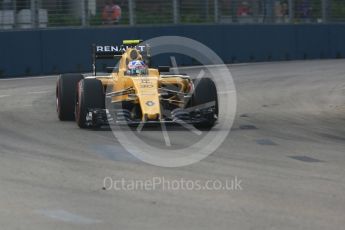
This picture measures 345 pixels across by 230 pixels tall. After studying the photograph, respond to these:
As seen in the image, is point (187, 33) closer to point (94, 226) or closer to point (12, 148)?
point (12, 148)

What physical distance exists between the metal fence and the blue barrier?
0.32 meters

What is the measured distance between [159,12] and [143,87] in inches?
547

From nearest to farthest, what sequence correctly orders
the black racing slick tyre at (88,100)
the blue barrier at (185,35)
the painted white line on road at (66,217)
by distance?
the painted white line on road at (66,217)
the black racing slick tyre at (88,100)
the blue barrier at (185,35)

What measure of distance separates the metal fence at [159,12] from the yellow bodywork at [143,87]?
416 inches

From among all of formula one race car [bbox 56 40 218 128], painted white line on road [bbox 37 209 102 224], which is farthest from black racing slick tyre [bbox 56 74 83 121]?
painted white line on road [bbox 37 209 102 224]

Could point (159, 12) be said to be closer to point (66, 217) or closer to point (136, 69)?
point (136, 69)

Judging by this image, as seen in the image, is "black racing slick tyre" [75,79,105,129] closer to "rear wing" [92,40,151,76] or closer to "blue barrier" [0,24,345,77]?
"rear wing" [92,40,151,76]

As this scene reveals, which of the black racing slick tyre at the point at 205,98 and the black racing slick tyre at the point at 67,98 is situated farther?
the black racing slick tyre at the point at 67,98

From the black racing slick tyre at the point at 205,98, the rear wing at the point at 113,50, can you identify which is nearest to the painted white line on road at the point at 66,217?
the black racing slick tyre at the point at 205,98

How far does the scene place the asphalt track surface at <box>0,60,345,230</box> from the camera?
23.5 feet

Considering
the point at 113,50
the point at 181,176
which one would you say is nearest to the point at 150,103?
the point at 113,50

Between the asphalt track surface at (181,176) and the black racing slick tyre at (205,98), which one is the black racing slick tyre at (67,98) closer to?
the asphalt track surface at (181,176)

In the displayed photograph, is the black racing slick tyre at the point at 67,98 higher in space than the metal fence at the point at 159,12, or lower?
lower

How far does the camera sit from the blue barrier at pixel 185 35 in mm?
23734
